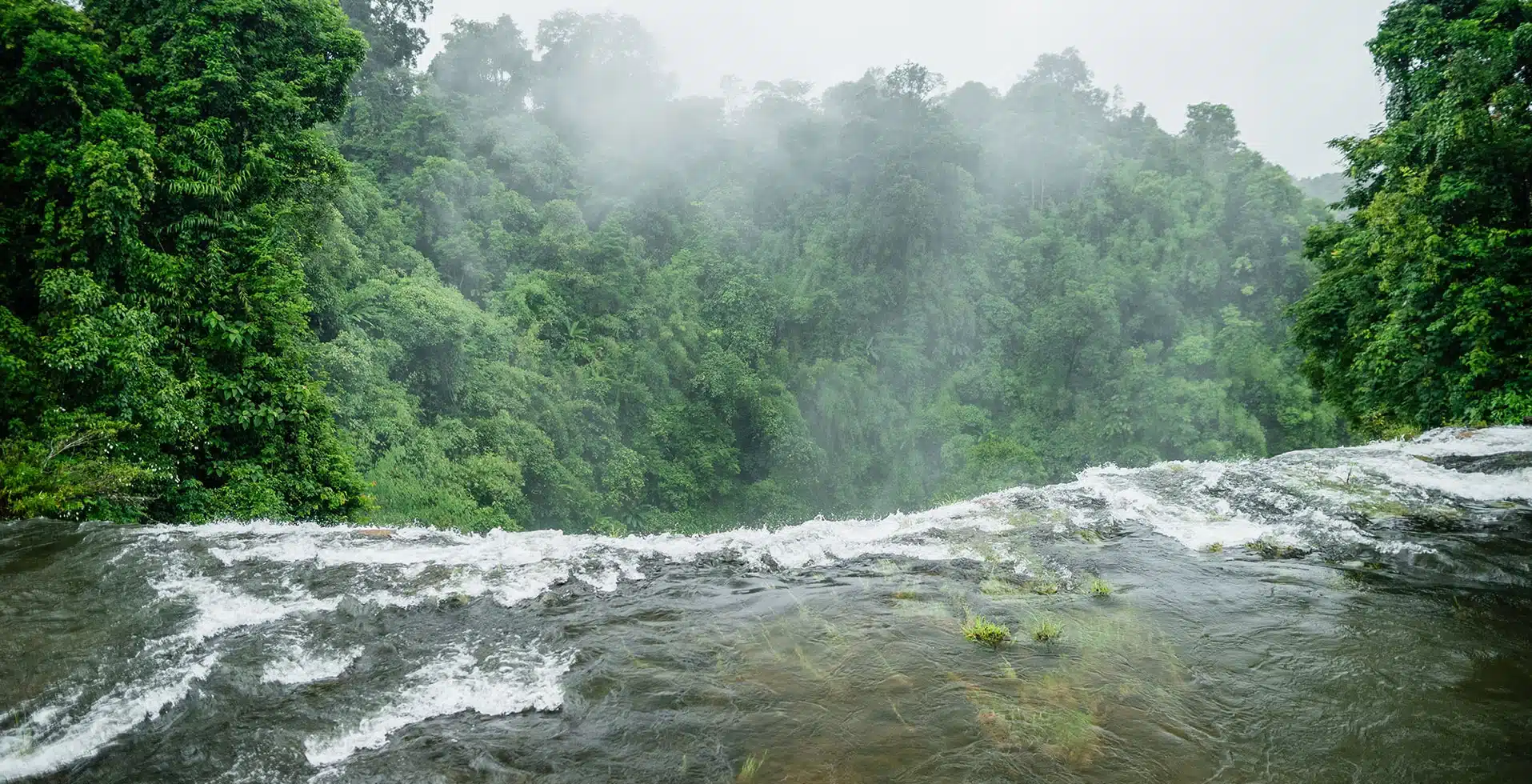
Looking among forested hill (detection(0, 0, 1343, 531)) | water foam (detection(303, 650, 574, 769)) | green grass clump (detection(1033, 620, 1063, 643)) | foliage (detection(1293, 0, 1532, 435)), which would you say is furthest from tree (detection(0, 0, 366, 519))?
foliage (detection(1293, 0, 1532, 435))

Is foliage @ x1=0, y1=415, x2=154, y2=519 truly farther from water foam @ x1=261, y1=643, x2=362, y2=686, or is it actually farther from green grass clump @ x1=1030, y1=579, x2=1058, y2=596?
green grass clump @ x1=1030, y1=579, x2=1058, y2=596

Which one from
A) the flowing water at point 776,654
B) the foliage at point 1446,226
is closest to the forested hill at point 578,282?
the flowing water at point 776,654

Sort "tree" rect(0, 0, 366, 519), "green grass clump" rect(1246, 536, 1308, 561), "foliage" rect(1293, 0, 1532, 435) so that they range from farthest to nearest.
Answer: "foliage" rect(1293, 0, 1532, 435), "tree" rect(0, 0, 366, 519), "green grass clump" rect(1246, 536, 1308, 561)

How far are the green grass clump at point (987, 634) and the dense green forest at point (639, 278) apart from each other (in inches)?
334

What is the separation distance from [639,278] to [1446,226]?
28152mm

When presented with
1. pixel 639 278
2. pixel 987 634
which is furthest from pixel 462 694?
pixel 639 278

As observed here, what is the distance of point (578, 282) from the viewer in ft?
103

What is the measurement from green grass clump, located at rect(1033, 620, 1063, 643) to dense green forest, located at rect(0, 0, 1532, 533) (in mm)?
8927

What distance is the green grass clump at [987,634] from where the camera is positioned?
4.95 metres

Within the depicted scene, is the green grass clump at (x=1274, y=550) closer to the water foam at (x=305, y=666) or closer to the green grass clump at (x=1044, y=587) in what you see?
the green grass clump at (x=1044, y=587)

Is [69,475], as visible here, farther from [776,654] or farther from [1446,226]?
[1446,226]

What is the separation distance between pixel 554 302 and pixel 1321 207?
43385 mm

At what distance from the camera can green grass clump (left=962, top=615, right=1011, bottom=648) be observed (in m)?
4.95

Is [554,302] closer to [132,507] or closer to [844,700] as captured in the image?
[132,507]
